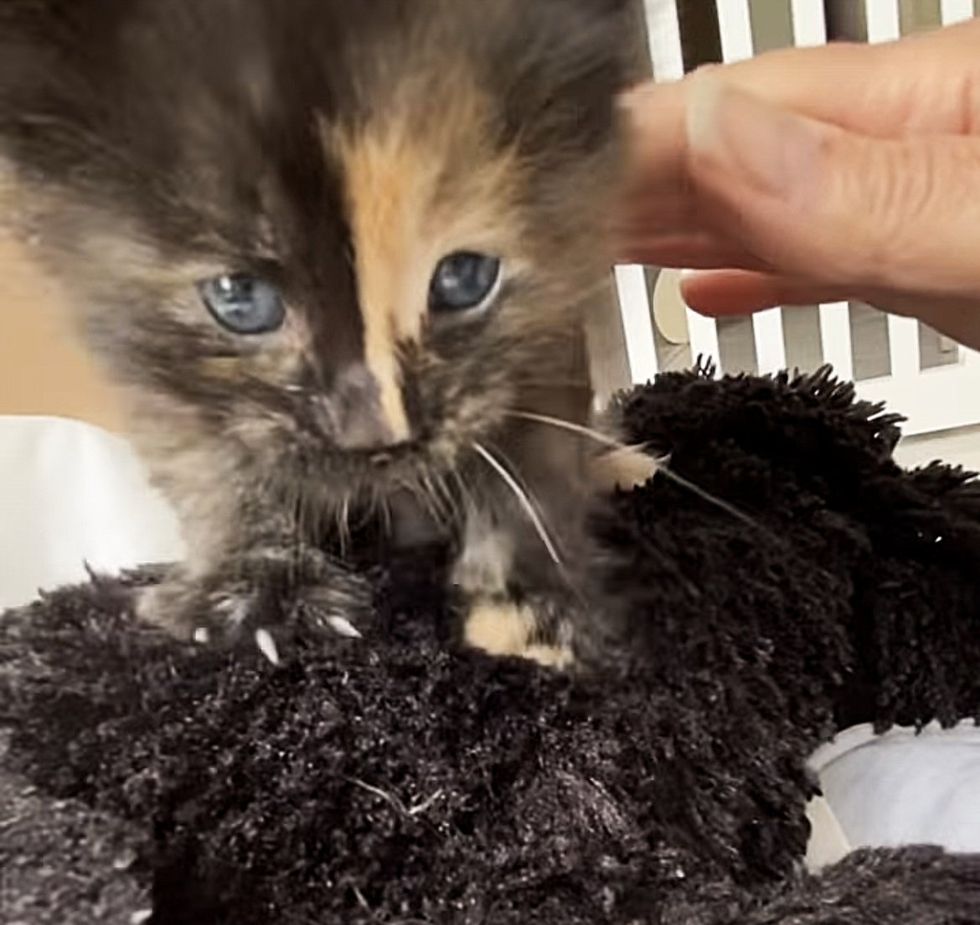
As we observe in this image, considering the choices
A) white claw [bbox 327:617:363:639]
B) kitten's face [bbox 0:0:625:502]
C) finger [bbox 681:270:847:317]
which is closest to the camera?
kitten's face [bbox 0:0:625:502]

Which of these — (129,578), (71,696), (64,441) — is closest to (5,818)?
(71,696)

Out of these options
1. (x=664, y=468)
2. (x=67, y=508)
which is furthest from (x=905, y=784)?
(x=67, y=508)

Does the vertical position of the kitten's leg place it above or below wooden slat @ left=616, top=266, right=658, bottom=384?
above

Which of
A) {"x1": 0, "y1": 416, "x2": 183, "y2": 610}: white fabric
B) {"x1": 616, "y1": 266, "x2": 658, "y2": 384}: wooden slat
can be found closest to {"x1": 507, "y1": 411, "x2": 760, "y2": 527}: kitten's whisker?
{"x1": 0, "y1": 416, "x2": 183, "y2": 610}: white fabric

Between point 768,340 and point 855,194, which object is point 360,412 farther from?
point 768,340

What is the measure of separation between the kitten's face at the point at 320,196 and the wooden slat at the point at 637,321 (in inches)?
36.7

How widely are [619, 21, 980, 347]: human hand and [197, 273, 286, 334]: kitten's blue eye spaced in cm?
19

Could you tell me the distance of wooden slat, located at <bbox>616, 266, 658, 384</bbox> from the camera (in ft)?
5.20

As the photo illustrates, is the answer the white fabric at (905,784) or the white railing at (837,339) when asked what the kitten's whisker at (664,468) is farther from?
the white railing at (837,339)

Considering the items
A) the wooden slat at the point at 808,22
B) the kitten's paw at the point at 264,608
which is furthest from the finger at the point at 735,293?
the wooden slat at the point at 808,22

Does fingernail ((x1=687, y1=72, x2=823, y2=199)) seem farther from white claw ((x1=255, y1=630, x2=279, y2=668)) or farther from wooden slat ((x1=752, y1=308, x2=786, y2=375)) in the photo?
wooden slat ((x1=752, y1=308, x2=786, y2=375))

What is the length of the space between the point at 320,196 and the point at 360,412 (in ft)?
0.26

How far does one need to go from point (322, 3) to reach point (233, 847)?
270mm

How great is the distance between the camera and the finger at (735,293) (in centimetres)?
105
